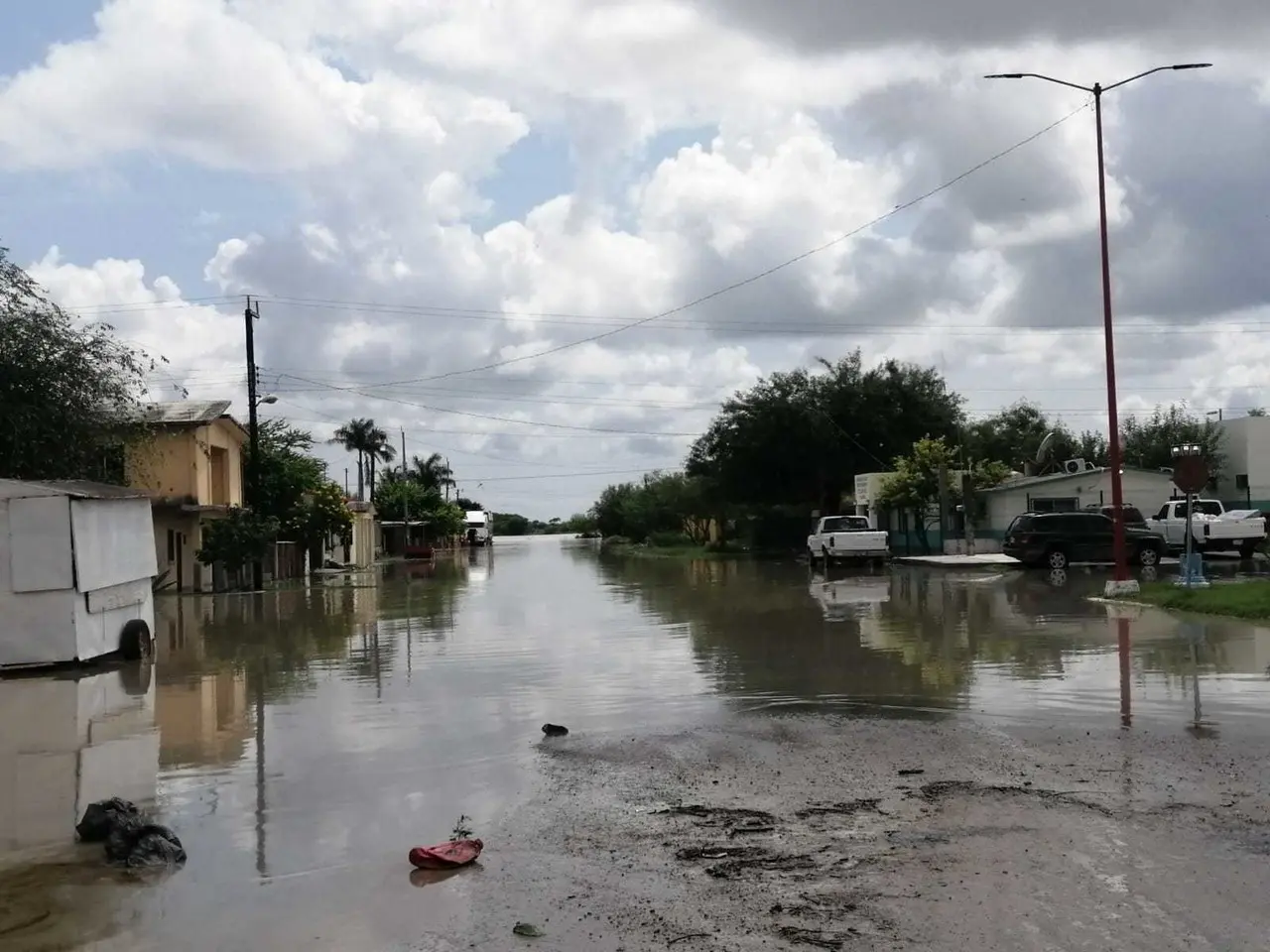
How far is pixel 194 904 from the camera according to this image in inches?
275

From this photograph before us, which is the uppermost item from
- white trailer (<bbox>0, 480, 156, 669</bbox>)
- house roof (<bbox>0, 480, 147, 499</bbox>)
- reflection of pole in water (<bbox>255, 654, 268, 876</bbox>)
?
house roof (<bbox>0, 480, 147, 499</bbox>)

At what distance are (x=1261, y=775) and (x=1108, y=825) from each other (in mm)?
2024

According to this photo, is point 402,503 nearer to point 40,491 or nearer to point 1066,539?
point 1066,539

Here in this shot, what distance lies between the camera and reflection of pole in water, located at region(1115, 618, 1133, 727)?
12.1 meters

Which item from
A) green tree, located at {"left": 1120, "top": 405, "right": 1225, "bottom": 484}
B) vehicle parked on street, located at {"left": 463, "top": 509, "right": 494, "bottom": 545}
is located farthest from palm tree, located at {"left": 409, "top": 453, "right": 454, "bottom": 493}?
green tree, located at {"left": 1120, "top": 405, "right": 1225, "bottom": 484}

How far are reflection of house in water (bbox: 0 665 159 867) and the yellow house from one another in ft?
89.2

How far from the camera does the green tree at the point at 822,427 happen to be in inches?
2731

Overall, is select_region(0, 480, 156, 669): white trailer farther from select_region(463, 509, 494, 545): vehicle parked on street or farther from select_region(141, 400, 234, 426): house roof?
select_region(463, 509, 494, 545): vehicle parked on street

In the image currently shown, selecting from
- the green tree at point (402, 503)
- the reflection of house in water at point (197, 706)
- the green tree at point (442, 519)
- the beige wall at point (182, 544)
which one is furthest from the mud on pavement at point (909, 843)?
the green tree at point (442, 519)

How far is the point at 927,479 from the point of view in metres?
54.5

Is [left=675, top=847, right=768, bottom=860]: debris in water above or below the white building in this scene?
below

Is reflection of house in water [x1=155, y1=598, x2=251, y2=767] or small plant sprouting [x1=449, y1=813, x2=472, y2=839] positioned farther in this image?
reflection of house in water [x1=155, y1=598, x2=251, y2=767]

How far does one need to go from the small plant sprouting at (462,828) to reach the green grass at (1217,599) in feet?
51.9

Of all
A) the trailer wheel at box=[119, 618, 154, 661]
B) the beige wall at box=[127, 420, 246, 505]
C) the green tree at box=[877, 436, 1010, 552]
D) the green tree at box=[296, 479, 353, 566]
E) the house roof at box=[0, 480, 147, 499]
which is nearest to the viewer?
the house roof at box=[0, 480, 147, 499]
